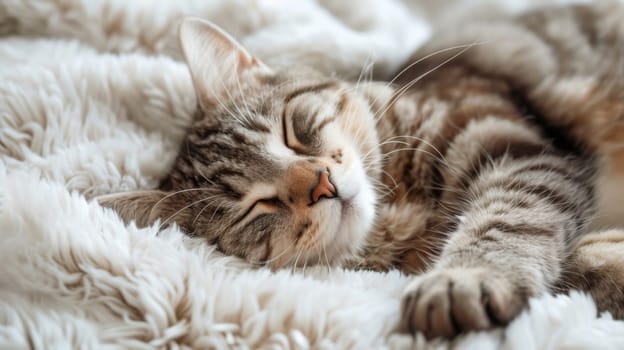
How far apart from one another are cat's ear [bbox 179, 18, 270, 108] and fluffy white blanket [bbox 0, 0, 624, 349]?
0.11 m

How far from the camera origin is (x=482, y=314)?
2.09 feet

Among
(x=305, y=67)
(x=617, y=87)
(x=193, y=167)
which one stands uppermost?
(x=617, y=87)

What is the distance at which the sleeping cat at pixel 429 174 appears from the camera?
0.79 m

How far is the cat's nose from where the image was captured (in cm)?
89

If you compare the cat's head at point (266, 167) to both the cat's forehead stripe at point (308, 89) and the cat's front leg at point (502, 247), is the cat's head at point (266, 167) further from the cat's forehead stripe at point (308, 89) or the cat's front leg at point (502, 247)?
the cat's front leg at point (502, 247)

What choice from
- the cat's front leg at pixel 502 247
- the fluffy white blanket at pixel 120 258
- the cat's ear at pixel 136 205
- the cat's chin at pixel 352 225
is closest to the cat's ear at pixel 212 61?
the fluffy white blanket at pixel 120 258

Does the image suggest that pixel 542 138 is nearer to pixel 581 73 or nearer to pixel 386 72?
pixel 581 73

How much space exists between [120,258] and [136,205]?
7.9 inches

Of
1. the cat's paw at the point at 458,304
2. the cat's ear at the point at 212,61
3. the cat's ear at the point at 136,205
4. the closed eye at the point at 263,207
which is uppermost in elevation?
the cat's ear at the point at 212,61

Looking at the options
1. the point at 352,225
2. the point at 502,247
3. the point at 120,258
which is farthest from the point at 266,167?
the point at 502,247

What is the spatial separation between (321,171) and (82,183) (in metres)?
0.51

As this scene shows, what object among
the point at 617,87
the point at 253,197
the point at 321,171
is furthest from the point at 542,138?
the point at 253,197

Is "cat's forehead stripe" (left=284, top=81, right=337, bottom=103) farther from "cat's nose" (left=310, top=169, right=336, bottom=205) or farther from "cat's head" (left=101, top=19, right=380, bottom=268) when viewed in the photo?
"cat's nose" (left=310, top=169, right=336, bottom=205)

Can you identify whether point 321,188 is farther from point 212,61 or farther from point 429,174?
point 212,61
